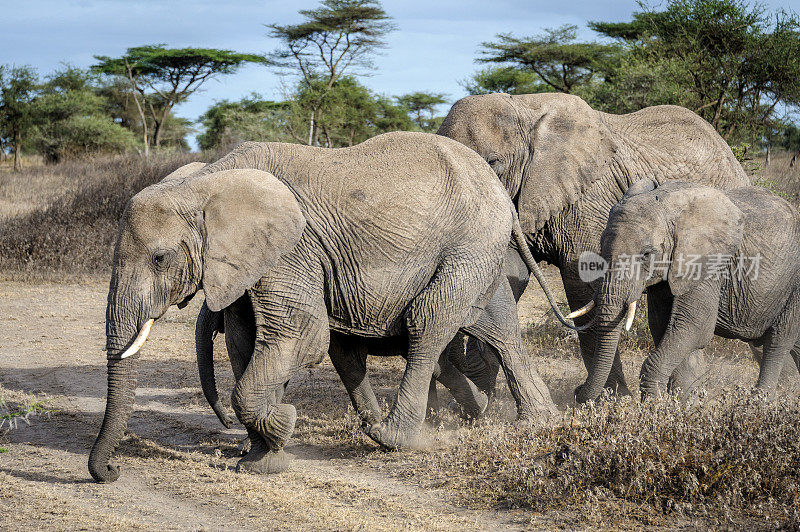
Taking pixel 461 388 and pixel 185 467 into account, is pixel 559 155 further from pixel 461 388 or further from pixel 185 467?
pixel 185 467

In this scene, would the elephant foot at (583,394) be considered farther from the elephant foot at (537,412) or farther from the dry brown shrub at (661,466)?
the dry brown shrub at (661,466)

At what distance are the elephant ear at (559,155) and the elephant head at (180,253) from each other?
254cm

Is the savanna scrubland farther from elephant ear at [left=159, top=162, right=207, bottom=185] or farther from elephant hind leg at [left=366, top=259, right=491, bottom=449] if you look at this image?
elephant ear at [left=159, top=162, right=207, bottom=185]

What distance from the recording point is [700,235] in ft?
20.0

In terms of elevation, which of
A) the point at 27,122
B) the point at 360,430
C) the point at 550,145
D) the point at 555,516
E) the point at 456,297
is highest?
the point at 550,145

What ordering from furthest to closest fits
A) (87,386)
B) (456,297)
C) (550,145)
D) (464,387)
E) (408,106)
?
(408,106) < (87,386) < (550,145) < (464,387) < (456,297)

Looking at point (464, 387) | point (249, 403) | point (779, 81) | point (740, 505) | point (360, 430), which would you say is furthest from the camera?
point (779, 81)

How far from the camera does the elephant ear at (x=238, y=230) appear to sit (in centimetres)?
480

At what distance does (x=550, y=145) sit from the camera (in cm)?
698

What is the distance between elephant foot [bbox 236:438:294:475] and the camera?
518 cm

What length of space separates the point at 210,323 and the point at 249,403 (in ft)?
3.12

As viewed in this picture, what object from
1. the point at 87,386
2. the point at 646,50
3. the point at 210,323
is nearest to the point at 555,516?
the point at 210,323

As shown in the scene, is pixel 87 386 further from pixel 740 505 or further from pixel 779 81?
pixel 779 81

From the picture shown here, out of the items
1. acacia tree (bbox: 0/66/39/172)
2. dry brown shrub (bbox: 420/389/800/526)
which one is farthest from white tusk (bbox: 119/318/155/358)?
acacia tree (bbox: 0/66/39/172)
